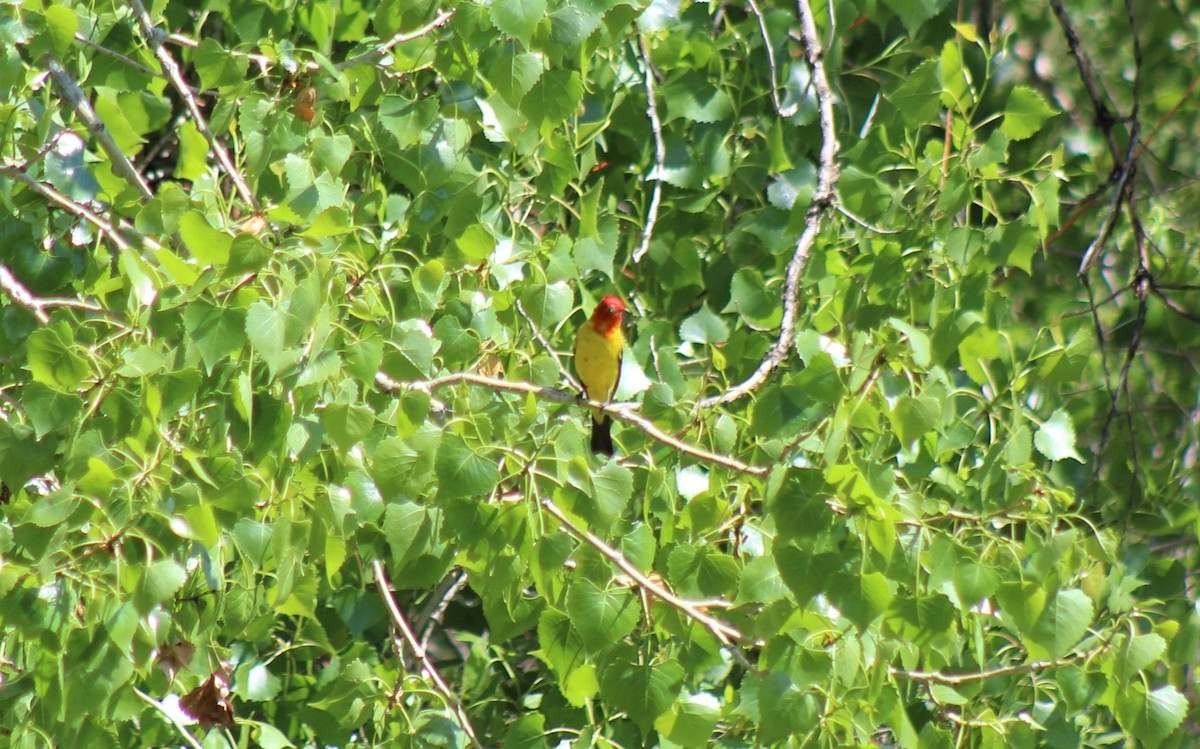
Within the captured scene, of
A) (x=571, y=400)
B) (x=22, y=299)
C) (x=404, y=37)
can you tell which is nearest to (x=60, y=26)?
(x=22, y=299)

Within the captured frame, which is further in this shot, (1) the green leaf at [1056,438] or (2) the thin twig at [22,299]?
(1) the green leaf at [1056,438]

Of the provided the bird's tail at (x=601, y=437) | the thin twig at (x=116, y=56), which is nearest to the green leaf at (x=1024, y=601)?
the thin twig at (x=116, y=56)

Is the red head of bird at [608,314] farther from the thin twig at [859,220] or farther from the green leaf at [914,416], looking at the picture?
the green leaf at [914,416]

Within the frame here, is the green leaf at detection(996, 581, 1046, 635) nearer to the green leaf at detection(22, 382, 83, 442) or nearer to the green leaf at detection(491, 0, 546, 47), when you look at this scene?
the green leaf at detection(491, 0, 546, 47)

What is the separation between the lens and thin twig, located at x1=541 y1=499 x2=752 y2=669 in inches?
91.0

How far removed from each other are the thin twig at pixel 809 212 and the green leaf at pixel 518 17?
2.79ft

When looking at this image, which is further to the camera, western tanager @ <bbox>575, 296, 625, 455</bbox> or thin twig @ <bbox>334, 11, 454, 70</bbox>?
western tanager @ <bbox>575, 296, 625, 455</bbox>

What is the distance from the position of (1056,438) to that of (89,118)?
6.62 ft

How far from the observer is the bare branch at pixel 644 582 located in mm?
2312

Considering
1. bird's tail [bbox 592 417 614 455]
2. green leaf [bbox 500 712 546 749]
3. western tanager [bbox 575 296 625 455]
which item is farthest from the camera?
bird's tail [bbox 592 417 614 455]

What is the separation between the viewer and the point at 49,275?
9.32 ft

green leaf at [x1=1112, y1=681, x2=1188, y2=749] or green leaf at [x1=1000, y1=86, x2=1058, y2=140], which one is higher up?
green leaf at [x1=1000, y1=86, x2=1058, y2=140]

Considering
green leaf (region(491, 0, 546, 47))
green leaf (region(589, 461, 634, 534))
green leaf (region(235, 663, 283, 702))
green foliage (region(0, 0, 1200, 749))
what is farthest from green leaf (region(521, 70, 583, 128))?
green leaf (region(235, 663, 283, 702))

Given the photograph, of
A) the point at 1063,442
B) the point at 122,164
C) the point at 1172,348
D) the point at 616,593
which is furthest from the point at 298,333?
the point at 1172,348
